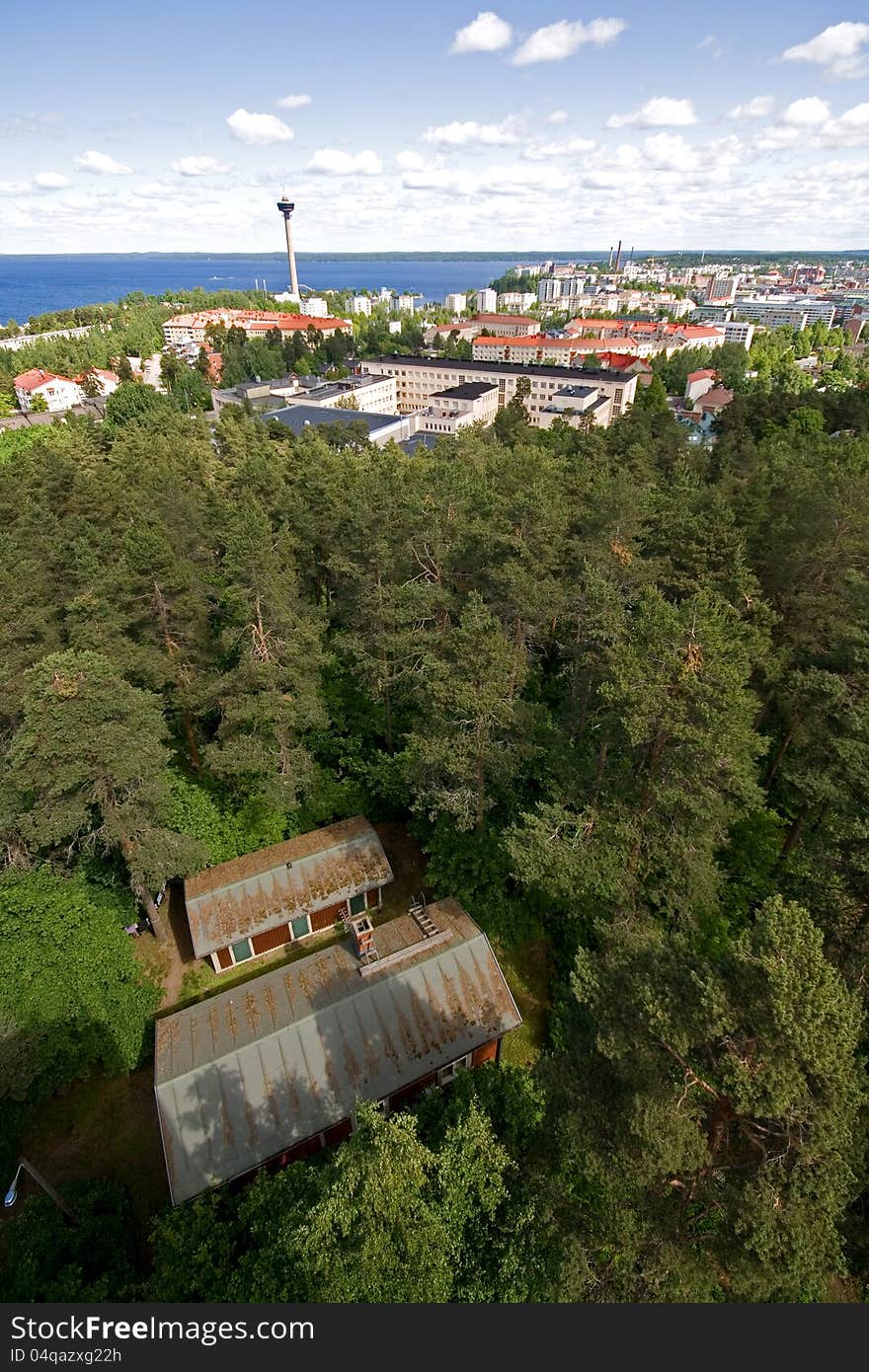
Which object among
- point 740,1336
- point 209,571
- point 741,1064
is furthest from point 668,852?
point 209,571

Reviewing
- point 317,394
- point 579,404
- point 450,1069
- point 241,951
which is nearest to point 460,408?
point 579,404

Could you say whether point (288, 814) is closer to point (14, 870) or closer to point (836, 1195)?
point (14, 870)

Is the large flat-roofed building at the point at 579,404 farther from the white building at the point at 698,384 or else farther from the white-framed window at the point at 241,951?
the white-framed window at the point at 241,951

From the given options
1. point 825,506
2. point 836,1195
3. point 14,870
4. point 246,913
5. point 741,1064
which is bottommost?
point 246,913

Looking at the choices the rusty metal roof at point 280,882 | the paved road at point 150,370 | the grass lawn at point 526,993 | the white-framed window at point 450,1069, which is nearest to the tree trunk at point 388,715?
the rusty metal roof at point 280,882

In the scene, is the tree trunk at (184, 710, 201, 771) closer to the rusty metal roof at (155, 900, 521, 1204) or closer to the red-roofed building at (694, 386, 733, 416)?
the rusty metal roof at (155, 900, 521, 1204)

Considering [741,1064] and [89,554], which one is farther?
[89,554]

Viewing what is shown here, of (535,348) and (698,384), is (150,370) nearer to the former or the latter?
(535,348)
